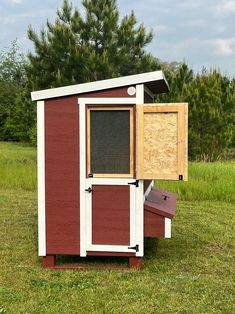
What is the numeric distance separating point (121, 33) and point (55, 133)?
12.5 meters

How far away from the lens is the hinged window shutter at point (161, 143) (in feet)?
14.6

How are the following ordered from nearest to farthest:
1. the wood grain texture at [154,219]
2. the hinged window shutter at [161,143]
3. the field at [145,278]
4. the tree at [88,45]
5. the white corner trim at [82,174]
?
the field at [145,278] → the hinged window shutter at [161,143] → the white corner trim at [82,174] → the wood grain texture at [154,219] → the tree at [88,45]

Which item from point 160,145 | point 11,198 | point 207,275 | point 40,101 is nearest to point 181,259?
point 207,275

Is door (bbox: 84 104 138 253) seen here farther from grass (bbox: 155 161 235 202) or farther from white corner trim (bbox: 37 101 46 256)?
grass (bbox: 155 161 235 202)

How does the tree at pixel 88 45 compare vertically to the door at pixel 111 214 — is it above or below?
above

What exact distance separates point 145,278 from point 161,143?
4.08 ft

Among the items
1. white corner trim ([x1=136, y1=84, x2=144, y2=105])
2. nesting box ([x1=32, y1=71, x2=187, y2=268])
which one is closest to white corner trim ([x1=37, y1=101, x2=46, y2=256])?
nesting box ([x1=32, y1=71, x2=187, y2=268])

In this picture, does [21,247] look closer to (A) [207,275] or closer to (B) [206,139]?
(A) [207,275]

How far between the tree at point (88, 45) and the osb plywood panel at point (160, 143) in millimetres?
11558

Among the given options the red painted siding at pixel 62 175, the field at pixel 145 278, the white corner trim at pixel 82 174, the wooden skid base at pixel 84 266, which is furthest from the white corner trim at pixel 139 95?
the field at pixel 145 278

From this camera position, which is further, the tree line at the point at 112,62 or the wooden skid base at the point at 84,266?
the tree line at the point at 112,62

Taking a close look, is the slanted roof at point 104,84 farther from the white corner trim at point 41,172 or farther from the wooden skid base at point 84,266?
the wooden skid base at point 84,266

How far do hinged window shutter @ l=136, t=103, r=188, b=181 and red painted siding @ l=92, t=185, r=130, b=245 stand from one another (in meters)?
0.28

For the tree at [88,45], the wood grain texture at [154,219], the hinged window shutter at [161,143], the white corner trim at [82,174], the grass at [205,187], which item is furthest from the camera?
the tree at [88,45]
